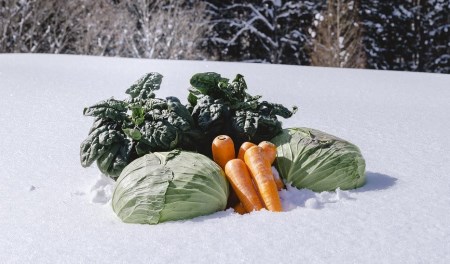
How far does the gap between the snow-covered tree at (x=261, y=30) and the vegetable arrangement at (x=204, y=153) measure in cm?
1454

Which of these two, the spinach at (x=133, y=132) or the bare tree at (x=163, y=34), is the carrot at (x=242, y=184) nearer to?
the spinach at (x=133, y=132)

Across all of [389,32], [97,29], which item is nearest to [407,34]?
[389,32]

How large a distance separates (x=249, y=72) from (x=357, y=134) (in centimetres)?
251

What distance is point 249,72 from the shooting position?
19.1ft

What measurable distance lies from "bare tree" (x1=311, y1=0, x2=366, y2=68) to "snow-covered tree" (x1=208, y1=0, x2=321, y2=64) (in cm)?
171

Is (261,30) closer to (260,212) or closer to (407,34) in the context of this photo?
(407,34)

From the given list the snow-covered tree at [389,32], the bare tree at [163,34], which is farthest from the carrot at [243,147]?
the snow-covered tree at [389,32]

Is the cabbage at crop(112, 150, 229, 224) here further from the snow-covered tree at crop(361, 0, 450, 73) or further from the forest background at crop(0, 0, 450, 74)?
the snow-covered tree at crop(361, 0, 450, 73)

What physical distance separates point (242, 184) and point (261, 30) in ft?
52.0

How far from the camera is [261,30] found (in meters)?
17.6

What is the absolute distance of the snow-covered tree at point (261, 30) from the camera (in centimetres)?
1705

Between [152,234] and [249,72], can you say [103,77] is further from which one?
[152,234]

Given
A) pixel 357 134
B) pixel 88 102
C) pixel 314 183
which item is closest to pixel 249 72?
pixel 88 102

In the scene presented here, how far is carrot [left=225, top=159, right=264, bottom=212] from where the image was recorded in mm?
2125
